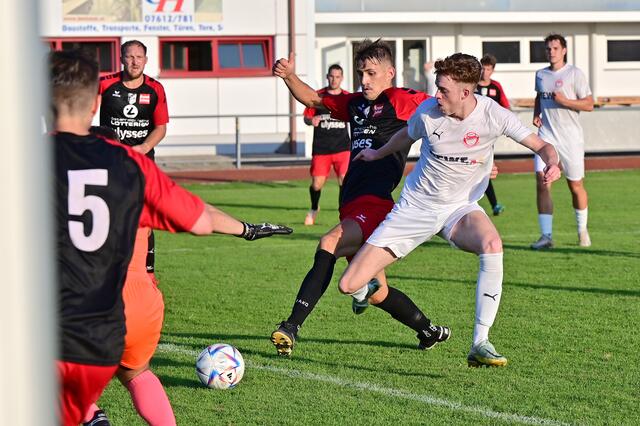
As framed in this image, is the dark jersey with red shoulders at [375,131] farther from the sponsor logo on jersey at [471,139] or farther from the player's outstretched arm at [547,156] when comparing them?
the player's outstretched arm at [547,156]

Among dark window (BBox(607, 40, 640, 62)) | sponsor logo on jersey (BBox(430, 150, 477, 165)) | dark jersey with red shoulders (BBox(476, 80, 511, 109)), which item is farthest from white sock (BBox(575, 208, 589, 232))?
dark window (BBox(607, 40, 640, 62))

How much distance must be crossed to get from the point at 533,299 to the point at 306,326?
2113mm

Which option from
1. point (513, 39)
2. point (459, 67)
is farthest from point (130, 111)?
point (513, 39)

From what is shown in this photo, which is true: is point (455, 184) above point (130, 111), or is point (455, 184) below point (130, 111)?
below

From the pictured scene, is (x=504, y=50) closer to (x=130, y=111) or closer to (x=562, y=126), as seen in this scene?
(x=562, y=126)

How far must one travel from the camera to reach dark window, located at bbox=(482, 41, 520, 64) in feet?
103

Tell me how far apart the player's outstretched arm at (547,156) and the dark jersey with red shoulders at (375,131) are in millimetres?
993

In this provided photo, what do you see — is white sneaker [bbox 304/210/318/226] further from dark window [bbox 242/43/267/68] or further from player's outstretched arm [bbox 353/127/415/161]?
dark window [bbox 242/43/267/68]

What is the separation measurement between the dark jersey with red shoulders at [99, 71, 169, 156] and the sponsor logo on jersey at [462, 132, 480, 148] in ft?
13.5

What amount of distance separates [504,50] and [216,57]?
29.9 ft

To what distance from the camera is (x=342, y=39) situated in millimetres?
30094

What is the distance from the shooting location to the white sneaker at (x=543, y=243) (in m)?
12.0

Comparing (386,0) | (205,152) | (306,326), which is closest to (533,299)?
(306,326)

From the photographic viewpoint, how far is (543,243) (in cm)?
1200
